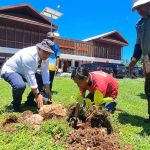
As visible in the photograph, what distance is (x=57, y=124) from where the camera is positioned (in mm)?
5281

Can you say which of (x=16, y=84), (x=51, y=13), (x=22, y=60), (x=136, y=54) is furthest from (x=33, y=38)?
(x=136, y=54)

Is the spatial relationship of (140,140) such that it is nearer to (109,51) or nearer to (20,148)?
(20,148)

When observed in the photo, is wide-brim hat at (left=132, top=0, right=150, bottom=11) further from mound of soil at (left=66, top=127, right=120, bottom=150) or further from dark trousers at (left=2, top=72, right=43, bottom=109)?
dark trousers at (left=2, top=72, right=43, bottom=109)

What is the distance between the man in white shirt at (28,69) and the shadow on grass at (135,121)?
162 centimetres

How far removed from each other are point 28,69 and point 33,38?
3546cm

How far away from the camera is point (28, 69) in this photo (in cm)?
681

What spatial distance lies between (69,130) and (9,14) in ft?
113

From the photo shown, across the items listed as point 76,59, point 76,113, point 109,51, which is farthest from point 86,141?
point 109,51

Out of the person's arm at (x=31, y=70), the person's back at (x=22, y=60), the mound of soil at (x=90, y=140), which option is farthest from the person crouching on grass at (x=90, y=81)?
the person's back at (x=22, y=60)

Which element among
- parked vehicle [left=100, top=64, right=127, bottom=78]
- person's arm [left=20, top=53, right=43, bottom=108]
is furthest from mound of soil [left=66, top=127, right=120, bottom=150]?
parked vehicle [left=100, top=64, right=127, bottom=78]

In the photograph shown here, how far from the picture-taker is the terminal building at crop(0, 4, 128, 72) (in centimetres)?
3841

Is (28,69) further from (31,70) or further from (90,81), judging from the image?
(90,81)

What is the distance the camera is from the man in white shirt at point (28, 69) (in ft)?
22.2

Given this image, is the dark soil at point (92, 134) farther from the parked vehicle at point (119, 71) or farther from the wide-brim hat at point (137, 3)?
the parked vehicle at point (119, 71)
